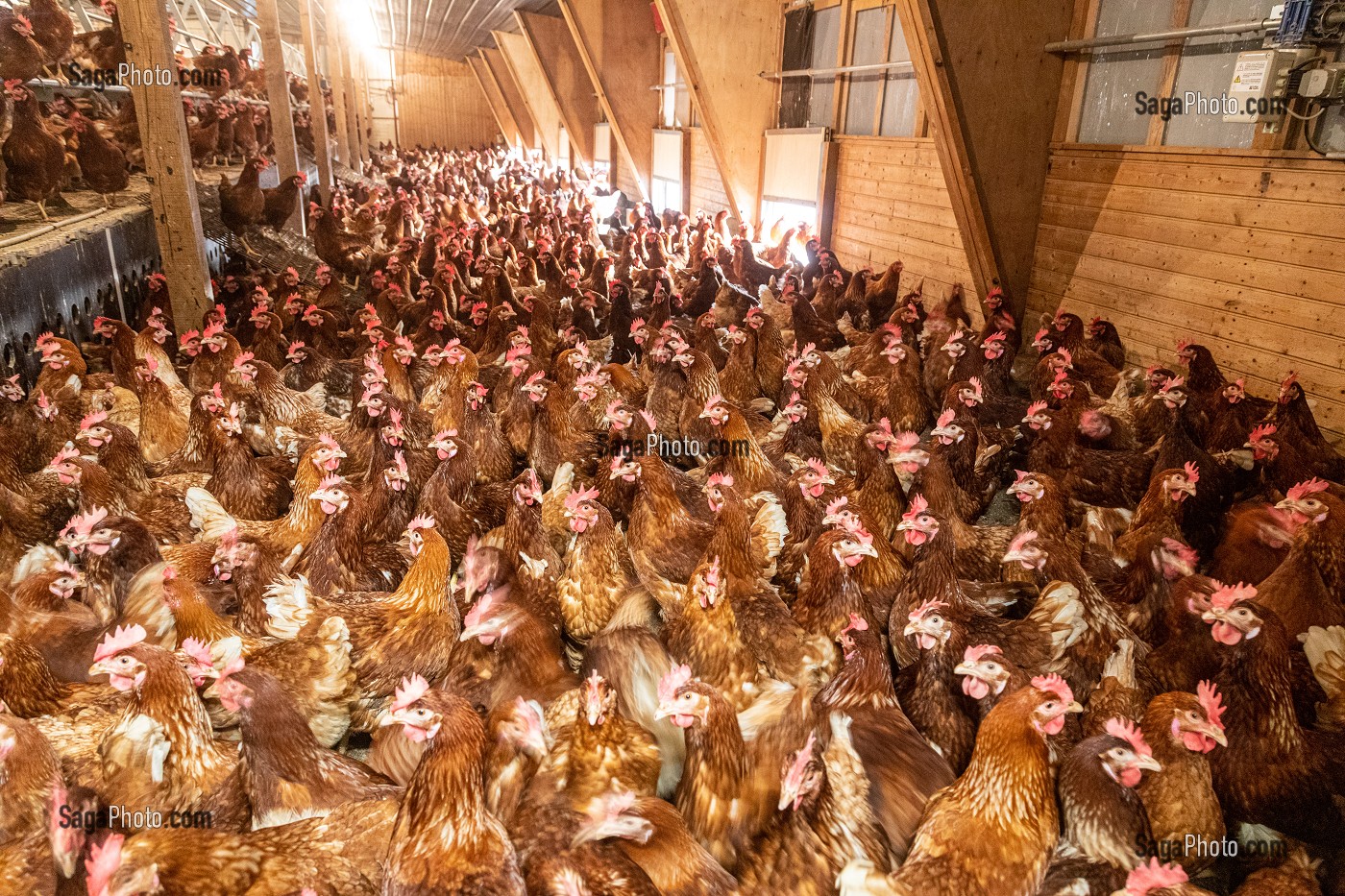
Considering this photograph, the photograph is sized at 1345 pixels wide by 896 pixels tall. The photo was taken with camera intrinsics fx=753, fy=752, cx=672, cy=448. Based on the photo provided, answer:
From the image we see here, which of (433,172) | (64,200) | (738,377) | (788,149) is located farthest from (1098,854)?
(433,172)

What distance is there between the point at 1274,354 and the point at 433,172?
1895 centimetres

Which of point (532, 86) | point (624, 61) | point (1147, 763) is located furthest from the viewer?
point (532, 86)

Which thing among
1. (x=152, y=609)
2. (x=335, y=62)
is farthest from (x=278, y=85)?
(x=152, y=609)

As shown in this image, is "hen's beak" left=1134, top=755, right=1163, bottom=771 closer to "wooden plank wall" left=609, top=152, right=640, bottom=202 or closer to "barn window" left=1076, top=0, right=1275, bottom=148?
"barn window" left=1076, top=0, right=1275, bottom=148

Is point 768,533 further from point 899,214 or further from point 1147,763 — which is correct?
point 899,214

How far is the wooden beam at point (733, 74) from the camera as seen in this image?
9.45 m

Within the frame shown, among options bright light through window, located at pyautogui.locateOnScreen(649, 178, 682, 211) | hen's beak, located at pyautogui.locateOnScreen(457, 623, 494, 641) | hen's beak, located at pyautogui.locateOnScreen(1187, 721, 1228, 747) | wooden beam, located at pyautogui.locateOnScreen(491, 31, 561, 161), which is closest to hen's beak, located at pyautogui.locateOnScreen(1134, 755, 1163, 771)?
hen's beak, located at pyautogui.locateOnScreen(1187, 721, 1228, 747)

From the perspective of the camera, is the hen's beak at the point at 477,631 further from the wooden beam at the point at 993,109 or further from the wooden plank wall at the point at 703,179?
the wooden plank wall at the point at 703,179

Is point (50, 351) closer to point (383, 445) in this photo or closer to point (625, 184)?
point (383, 445)

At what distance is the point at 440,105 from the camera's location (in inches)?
1272

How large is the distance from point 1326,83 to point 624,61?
1202 centimetres

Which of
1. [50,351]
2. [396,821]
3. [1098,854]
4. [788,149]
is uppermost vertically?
[788,149]

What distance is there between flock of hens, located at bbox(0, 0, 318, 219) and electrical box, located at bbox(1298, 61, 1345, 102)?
7.52 metres

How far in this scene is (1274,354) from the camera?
4770 mm
